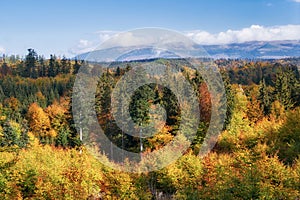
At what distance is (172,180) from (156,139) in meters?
12.7

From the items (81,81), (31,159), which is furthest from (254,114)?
(31,159)

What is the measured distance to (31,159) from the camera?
104ft

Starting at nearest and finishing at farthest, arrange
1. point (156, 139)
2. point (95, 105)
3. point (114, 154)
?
1. point (156, 139)
2. point (114, 154)
3. point (95, 105)

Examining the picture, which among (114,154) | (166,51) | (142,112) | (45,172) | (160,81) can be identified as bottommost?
(114,154)

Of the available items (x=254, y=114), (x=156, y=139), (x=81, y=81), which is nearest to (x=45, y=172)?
(x=156, y=139)

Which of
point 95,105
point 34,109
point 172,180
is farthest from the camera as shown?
point 34,109

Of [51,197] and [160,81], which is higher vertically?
[160,81]

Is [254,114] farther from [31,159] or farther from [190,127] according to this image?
[31,159]

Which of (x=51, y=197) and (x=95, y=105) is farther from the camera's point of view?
(x=95, y=105)

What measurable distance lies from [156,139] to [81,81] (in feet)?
49.4

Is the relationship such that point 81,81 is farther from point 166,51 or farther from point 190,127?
point 190,127

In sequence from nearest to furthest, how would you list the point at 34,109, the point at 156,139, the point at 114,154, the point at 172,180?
the point at 172,180
the point at 156,139
the point at 114,154
the point at 34,109

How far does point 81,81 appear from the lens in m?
48.9

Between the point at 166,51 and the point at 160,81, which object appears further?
the point at 160,81
